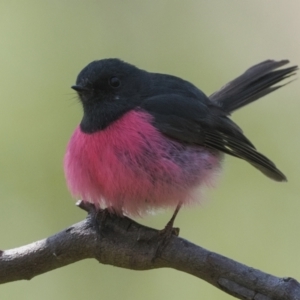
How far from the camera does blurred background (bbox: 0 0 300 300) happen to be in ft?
14.3

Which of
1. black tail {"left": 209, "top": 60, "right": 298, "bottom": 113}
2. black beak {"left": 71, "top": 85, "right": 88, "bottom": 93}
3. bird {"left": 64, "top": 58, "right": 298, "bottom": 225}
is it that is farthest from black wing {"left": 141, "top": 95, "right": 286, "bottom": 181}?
black tail {"left": 209, "top": 60, "right": 298, "bottom": 113}

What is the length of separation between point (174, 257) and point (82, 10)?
262cm

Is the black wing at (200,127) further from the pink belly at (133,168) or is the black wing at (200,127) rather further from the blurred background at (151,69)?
the blurred background at (151,69)

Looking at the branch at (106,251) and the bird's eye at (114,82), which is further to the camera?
the bird's eye at (114,82)

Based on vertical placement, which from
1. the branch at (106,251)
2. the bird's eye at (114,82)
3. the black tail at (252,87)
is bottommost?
the branch at (106,251)

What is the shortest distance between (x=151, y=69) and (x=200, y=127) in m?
1.52

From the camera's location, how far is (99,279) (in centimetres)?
440

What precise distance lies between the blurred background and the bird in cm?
56

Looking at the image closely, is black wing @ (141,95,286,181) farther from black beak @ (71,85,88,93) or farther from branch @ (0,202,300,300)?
branch @ (0,202,300,300)

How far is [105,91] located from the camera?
3439 millimetres

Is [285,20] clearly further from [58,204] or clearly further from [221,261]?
[221,261]

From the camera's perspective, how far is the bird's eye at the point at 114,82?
3.45 meters

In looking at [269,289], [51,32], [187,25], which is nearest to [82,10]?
[51,32]

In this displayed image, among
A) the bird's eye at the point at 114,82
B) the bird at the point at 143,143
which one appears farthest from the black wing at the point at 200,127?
the bird's eye at the point at 114,82
